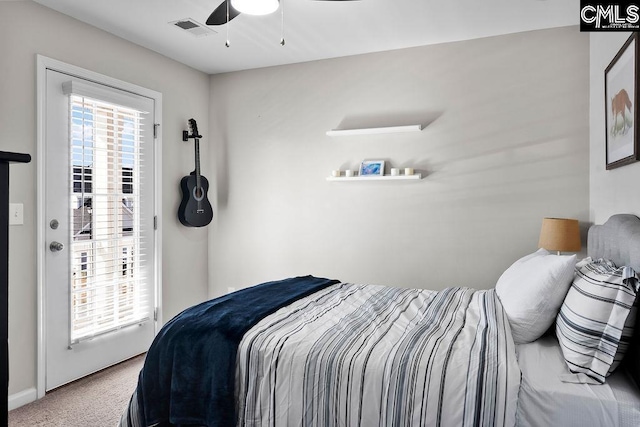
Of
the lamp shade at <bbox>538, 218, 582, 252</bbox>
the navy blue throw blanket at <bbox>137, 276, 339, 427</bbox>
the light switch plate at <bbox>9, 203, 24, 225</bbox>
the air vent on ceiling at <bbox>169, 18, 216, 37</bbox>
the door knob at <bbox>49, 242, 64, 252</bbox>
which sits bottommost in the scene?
the navy blue throw blanket at <bbox>137, 276, 339, 427</bbox>

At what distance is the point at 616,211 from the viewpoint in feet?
8.04

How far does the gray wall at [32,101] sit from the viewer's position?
2684 millimetres

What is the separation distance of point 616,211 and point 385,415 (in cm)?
181

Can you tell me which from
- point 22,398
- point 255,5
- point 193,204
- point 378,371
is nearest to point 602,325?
point 378,371

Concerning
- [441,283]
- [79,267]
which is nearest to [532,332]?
[441,283]

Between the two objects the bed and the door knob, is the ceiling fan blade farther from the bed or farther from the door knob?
the door knob

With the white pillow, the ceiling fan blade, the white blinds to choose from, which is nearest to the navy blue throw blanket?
the white pillow

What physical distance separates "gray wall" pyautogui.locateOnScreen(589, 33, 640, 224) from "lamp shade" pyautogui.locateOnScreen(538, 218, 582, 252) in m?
0.16

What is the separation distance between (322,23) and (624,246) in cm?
239

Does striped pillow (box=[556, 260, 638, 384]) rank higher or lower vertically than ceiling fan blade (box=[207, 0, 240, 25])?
lower

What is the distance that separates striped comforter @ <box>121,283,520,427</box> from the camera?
1.57 meters

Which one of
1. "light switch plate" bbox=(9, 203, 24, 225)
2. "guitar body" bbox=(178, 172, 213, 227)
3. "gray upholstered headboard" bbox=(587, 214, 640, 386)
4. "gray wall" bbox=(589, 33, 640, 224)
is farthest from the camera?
"guitar body" bbox=(178, 172, 213, 227)

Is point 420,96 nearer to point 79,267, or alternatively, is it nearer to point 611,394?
point 611,394

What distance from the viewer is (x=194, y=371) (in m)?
1.91
